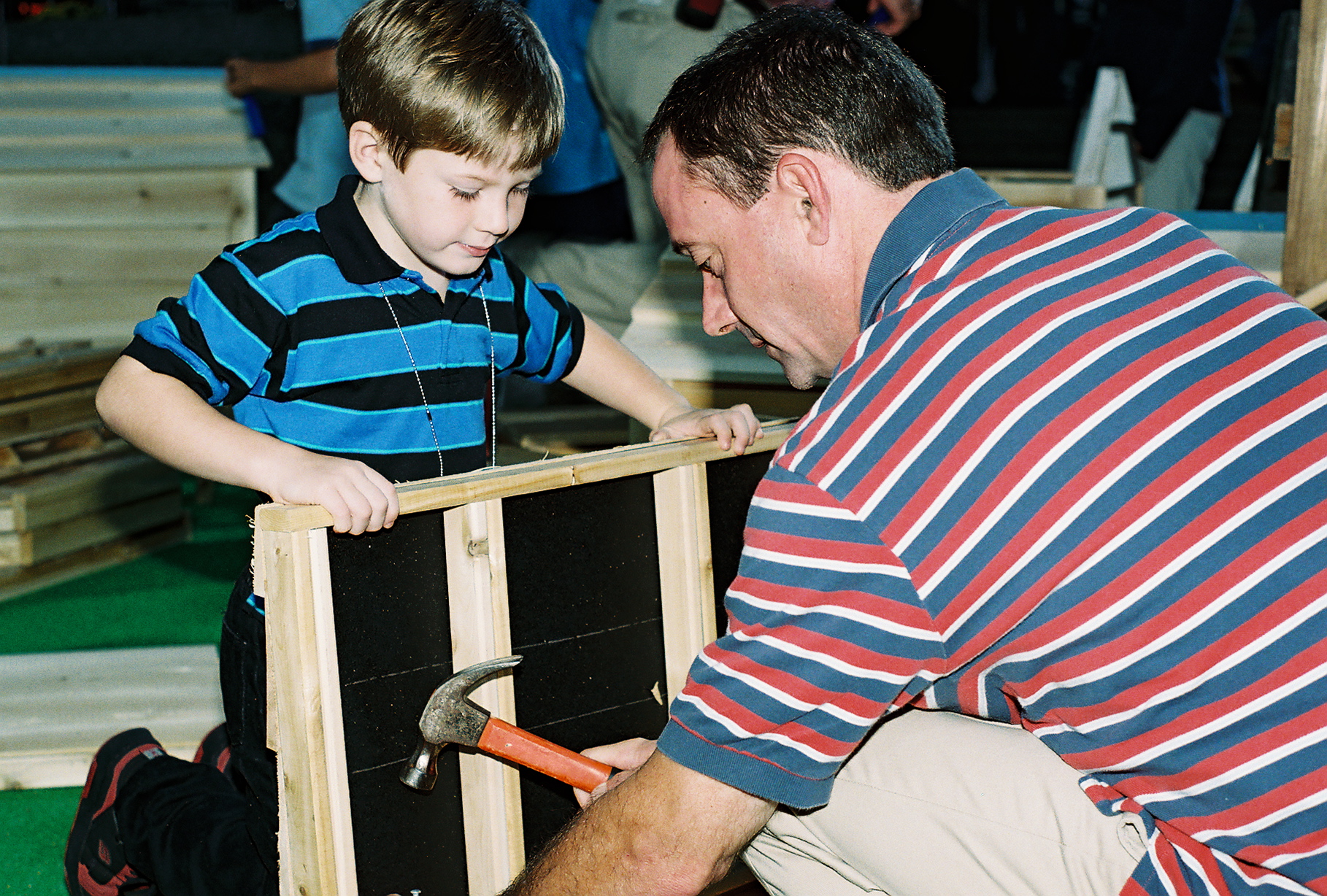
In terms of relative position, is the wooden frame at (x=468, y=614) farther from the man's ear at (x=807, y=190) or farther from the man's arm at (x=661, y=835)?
the man's ear at (x=807, y=190)

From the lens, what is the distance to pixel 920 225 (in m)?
1.58

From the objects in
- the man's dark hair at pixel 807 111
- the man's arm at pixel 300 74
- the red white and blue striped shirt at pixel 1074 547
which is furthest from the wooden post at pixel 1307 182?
the man's arm at pixel 300 74

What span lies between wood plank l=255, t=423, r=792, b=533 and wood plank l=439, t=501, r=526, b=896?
37 millimetres

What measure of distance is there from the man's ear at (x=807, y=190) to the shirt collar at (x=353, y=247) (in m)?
0.74

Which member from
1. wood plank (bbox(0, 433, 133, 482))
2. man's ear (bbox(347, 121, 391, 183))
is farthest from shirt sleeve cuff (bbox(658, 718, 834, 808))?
wood plank (bbox(0, 433, 133, 482))

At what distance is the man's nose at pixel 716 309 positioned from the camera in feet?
5.98

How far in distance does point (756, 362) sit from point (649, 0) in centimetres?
137

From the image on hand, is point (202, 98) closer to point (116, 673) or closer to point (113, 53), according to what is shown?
point (116, 673)

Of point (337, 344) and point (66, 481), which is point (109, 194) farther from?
point (337, 344)

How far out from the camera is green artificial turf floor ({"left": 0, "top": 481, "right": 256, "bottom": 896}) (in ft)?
12.9

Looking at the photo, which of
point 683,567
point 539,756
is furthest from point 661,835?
point 683,567

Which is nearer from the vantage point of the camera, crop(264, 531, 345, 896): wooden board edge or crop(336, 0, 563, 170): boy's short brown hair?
crop(264, 531, 345, 896): wooden board edge

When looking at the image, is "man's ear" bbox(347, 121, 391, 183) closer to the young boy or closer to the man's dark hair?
the young boy

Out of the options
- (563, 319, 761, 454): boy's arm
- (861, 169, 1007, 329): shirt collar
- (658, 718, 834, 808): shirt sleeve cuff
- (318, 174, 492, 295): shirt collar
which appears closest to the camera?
(658, 718, 834, 808): shirt sleeve cuff
